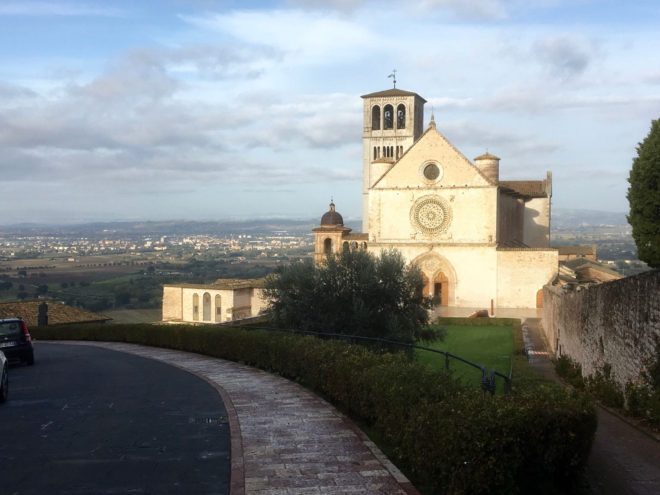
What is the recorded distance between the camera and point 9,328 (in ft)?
67.5

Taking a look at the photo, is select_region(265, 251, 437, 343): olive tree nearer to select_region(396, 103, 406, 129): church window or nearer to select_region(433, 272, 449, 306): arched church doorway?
select_region(433, 272, 449, 306): arched church doorway

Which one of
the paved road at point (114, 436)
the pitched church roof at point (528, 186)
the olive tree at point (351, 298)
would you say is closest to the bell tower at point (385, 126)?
the pitched church roof at point (528, 186)

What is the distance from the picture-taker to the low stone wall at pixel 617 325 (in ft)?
39.4

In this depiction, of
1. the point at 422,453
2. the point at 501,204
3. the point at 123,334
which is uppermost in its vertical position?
the point at 501,204

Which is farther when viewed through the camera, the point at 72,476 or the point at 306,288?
the point at 306,288

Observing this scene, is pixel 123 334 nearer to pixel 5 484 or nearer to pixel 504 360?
pixel 504 360

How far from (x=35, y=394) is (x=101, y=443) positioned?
5.53 metres

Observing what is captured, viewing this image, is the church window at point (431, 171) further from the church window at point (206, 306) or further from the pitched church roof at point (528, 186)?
the church window at point (206, 306)

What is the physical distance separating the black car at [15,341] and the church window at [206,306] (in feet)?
123

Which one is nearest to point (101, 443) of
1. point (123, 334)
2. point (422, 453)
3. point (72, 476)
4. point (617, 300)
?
point (72, 476)

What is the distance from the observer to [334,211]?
210ft

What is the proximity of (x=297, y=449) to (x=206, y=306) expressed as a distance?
5028 centimetres

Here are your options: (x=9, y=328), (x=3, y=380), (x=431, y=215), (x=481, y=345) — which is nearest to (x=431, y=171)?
(x=431, y=215)

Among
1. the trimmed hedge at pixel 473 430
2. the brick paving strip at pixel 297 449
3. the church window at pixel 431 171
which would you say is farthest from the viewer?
the church window at pixel 431 171
